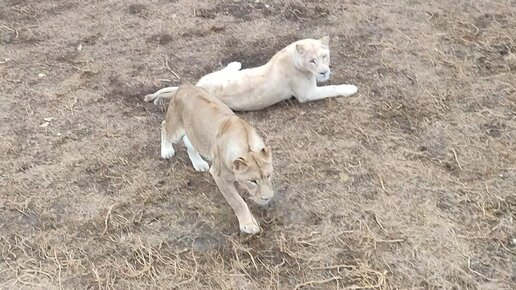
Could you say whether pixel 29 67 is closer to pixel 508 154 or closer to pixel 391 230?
pixel 391 230

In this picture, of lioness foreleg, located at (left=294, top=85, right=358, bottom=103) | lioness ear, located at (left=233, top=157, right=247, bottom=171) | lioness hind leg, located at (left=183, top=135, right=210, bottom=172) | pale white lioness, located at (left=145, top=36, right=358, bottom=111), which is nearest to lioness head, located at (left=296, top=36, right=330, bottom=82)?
pale white lioness, located at (left=145, top=36, right=358, bottom=111)

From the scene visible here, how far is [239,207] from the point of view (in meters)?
3.79

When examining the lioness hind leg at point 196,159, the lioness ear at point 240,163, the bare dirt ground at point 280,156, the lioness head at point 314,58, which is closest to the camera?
the lioness ear at point 240,163

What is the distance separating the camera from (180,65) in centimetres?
550

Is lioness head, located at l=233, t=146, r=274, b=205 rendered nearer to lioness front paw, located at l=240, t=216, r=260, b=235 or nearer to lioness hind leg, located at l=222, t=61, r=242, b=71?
lioness front paw, located at l=240, t=216, r=260, b=235

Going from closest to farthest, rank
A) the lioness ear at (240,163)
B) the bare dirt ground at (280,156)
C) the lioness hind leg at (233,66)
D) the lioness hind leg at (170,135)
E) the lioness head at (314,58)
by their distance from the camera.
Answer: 1. the lioness ear at (240,163)
2. the bare dirt ground at (280,156)
3. the lioness hind leg at (170,135)
4. the lioness head at (314,58)
5. the lioness hind leg at (233,66)

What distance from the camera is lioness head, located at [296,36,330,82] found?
4.73 m

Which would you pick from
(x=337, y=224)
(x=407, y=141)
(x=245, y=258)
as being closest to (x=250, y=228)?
(x=245, y=258)

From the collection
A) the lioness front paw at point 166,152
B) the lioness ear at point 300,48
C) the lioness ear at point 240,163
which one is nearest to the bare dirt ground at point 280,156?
the lioness front paw at point 166,152

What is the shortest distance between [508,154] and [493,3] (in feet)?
7.00

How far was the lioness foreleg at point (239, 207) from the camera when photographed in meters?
3.75

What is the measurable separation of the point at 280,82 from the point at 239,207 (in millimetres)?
1309

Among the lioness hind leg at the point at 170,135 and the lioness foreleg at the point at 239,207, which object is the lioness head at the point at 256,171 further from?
the lioness hind leg at the point at 170,135

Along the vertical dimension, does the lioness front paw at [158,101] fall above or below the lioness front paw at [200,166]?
below
